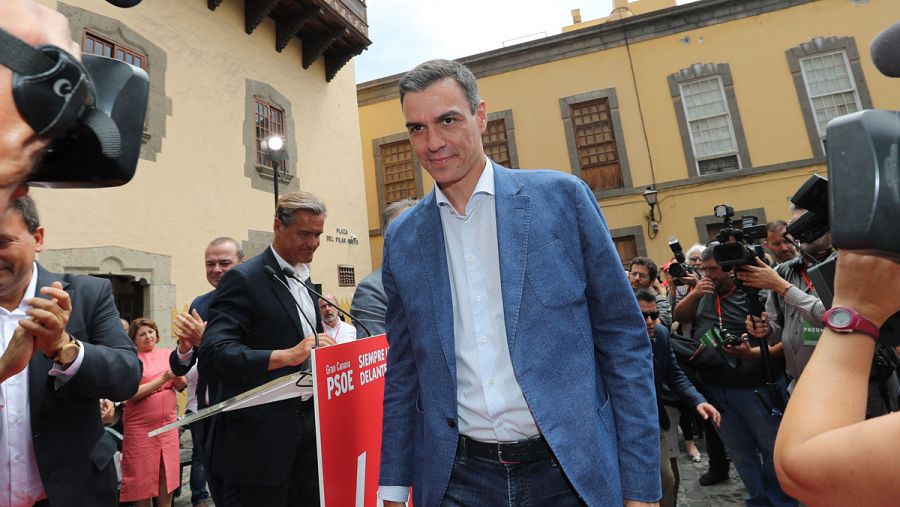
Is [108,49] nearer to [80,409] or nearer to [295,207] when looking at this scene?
[295,207]

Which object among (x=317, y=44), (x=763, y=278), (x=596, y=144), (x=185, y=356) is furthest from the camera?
(x=596, y=144)

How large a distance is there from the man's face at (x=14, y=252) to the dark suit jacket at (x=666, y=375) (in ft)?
12.0

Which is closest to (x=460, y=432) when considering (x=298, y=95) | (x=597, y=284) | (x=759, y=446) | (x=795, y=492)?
(x=597, y=284)

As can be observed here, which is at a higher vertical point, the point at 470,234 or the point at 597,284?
the point at 470,234

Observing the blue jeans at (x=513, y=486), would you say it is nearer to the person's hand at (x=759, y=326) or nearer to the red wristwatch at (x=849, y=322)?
the red wristwatch at (x=849, y=322)

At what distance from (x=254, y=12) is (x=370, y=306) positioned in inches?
360

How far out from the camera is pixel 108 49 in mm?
6887

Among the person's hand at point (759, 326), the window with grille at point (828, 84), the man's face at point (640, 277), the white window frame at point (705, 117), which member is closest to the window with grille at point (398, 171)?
the white window frame at point (705, 117)

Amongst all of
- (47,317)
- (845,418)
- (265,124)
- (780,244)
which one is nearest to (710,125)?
(780,244)

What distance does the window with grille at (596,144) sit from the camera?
13805mm

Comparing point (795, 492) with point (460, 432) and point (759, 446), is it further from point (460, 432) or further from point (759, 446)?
point (759, 446)

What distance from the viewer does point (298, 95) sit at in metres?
10.7

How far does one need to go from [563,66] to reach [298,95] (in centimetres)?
810

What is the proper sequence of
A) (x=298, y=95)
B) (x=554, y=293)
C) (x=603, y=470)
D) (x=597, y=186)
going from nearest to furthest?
(x=603, y=470) < (x=554, y=293) < (x=298, y=95) < (x=597, y=186)
